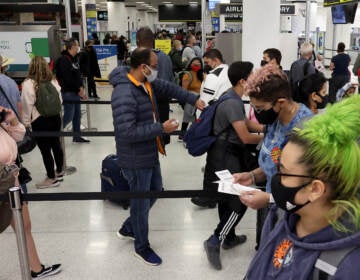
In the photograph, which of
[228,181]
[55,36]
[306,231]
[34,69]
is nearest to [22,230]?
[228,181]

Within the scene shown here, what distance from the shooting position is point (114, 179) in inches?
185

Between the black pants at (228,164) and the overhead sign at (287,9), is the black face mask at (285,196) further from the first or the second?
the overhead sign at (287,9)

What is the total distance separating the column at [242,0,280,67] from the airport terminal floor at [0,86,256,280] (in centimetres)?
242

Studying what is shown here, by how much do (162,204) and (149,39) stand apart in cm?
193

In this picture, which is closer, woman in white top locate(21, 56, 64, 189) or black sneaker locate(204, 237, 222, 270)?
black sneaker locate(204, 237, 222, 270)

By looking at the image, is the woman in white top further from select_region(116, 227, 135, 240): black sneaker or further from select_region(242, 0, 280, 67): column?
select_region(242, 0, 280, 67): column

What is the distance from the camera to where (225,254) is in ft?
12.1

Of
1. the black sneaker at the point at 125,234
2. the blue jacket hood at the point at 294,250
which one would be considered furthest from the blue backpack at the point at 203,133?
the blue jacket hood at the point at 294,250

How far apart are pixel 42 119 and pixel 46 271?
2272 millimetres

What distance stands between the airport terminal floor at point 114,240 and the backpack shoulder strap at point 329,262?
2.24 metres

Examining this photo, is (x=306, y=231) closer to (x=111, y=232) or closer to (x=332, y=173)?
(x=332, y=173)

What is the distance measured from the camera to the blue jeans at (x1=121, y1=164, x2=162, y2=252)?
325cm

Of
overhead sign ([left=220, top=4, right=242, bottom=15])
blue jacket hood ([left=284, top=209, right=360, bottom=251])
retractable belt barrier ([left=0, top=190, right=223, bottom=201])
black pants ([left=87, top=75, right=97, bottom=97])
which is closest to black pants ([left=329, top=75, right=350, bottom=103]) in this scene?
overhead sign ([left=220, top=4, right=242, bottom=15])

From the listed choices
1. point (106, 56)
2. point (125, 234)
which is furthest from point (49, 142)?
point (106, 56)
